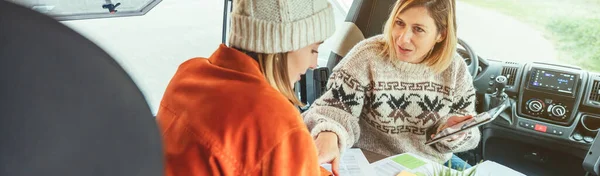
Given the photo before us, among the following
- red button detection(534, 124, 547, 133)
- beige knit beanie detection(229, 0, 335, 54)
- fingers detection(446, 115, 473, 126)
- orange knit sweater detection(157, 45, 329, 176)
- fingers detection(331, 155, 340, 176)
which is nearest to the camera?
orange knit sweater detection(157, 45, 329, 176)

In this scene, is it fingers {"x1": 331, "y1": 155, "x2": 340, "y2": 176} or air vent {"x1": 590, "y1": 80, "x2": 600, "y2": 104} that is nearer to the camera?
fingers {"x1": 331, "y1": 155, "x2": 340, "y2": 176}

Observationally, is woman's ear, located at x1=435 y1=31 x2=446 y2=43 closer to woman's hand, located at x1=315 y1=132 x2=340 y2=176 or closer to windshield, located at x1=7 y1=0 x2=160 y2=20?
woman's hand, located at x1=315 y1=132 x2=340 y2=176

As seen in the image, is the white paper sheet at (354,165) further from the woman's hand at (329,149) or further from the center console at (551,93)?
the center console at (551,93)

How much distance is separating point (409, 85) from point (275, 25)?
32.5 inches

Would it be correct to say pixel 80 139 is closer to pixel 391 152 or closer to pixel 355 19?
pixel 391 152

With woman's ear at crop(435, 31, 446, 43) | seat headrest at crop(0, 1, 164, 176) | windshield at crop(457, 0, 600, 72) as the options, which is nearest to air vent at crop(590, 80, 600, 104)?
windshield at crop(457, 0, 600, 72)

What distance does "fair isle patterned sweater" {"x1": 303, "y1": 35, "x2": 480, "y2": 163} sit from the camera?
162 centimetres

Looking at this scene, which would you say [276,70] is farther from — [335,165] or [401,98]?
[401,98]

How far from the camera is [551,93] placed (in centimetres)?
232

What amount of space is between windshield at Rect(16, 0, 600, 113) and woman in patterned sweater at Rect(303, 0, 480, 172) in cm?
50


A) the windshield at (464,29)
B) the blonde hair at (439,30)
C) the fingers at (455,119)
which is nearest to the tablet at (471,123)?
the fingers at (455,119)

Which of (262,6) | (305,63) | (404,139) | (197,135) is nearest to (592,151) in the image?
(404,139)

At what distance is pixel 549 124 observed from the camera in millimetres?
2338

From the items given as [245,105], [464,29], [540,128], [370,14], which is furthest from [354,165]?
[540,128]
